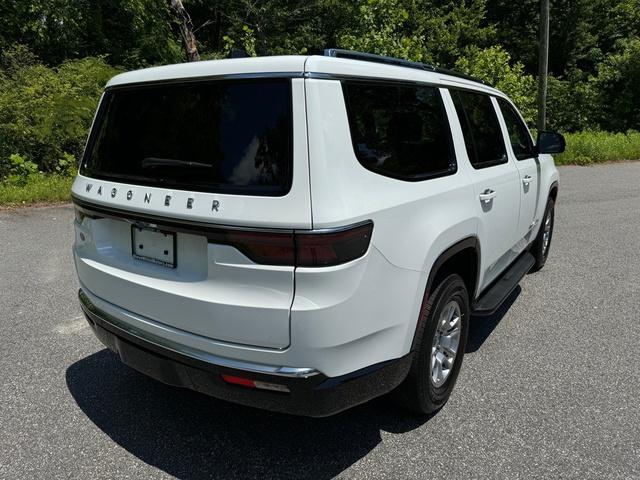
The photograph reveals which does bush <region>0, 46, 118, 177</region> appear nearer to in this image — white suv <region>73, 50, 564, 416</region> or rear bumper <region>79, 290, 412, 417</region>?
white suv <region>73, 50, 564, 416</region>

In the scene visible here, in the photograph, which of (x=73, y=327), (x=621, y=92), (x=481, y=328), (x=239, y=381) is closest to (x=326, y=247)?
(x=239, y=381)

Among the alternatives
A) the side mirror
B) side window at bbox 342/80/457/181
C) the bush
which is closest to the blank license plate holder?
side window at bbox 342/80/457/181

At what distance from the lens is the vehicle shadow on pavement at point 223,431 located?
8.14ft

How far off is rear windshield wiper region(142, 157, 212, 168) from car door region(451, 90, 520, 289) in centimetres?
165

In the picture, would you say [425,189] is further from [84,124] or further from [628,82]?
[628,82]

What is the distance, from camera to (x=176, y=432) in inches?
108

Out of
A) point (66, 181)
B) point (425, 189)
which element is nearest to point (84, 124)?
point (66, 181)

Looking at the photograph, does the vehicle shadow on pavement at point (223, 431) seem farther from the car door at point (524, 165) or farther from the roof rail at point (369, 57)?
the car door at point (524, 165)

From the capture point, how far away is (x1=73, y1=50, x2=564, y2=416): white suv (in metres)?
1.99

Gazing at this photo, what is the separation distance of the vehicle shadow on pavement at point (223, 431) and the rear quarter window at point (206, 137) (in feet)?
4.40

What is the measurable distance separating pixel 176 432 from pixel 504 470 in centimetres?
167

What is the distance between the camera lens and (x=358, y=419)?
9.34 feet

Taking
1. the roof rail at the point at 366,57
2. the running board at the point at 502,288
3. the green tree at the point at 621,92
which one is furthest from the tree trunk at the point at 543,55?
the roof rail at the point at 366,57

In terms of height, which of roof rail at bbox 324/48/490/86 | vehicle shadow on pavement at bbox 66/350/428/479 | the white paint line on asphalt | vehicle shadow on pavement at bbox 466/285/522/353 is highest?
roof rail at bbox 324/48/490/86
